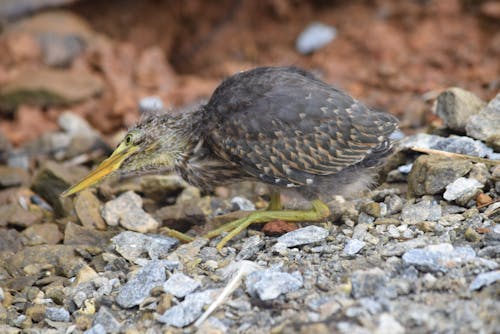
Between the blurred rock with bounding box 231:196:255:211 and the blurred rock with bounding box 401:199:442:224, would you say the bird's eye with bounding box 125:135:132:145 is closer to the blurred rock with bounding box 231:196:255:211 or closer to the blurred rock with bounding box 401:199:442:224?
the blurred rock with bounding box 231:196:255:211

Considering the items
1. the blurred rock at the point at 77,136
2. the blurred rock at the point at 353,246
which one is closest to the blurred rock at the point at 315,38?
the blurred rock at the point at 77,136

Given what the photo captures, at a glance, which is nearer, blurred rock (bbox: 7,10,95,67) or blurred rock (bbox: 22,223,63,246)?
blurred rock (bbox: 22,223,63,246)

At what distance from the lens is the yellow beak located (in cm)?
489

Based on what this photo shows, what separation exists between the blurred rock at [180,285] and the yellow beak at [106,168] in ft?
3.71

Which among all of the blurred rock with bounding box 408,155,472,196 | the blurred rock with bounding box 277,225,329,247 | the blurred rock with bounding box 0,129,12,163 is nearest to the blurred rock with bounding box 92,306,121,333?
the blurred rock with bounding box 277,225,329,247

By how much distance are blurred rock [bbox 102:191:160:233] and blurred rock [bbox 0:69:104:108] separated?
2438mm

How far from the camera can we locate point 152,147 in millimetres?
5098

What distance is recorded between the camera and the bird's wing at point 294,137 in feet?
15.2

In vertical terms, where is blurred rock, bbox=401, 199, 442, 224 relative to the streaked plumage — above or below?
below

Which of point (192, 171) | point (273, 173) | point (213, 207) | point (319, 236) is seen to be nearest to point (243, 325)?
point (319, 236)

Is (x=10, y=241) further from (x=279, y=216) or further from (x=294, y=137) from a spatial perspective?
(x=294, y=137)

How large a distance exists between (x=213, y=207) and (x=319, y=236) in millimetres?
1346

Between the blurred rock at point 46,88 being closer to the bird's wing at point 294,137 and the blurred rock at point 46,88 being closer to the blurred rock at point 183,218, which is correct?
the blurred rock at point 183,218

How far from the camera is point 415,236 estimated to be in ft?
14.1
